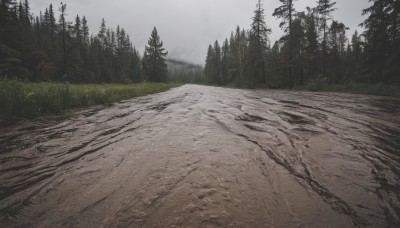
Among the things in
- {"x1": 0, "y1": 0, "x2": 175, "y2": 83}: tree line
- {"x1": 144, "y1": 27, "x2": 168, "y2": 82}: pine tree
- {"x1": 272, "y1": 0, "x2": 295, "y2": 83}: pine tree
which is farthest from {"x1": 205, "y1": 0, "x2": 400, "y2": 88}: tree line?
{"x1": 0, "y1": 0, "x2": 175, "y2": 83}: tree line

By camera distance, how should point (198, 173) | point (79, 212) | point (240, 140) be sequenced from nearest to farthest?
point (79, 212)
point (198, 173)
point (240, 140)

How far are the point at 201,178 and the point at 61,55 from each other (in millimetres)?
38447

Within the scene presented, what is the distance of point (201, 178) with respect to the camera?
240cm

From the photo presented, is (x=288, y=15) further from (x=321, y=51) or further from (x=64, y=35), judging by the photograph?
(x=64, y=35)

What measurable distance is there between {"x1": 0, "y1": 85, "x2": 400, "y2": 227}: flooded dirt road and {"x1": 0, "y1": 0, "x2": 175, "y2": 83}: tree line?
1040 centimetres

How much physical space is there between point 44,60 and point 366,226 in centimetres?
3309

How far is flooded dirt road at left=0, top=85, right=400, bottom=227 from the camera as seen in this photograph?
1792mm

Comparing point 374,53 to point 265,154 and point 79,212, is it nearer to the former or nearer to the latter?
point 265,154

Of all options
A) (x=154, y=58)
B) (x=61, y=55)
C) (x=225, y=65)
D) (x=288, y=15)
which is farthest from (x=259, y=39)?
(x=225, y=65)

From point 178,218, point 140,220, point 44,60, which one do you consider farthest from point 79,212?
point 44,60

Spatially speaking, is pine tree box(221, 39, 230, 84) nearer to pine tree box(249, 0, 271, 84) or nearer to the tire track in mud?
pine tree box(249, 0, 271, 84)

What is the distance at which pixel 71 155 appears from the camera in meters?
3.21

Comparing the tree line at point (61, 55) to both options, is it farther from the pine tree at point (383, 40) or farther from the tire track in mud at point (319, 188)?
the pine tree at point (383, 40)

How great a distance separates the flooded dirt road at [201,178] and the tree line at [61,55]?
1040 centimetres
